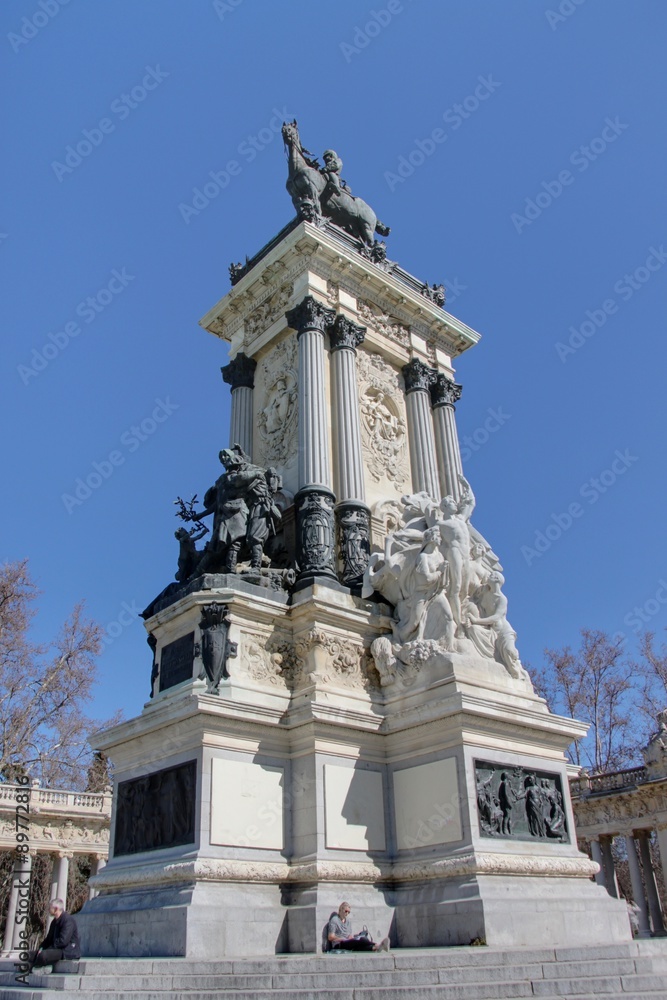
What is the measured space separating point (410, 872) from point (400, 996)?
4.66 m

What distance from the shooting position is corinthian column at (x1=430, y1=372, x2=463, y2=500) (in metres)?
18.1

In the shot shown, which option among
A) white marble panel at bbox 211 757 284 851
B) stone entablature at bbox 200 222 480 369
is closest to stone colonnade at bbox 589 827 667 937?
stone entablature at bbox 200 222 480 369

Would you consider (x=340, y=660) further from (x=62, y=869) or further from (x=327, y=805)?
(x=62, y=869)

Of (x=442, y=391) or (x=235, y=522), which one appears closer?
(x=235, y=522)

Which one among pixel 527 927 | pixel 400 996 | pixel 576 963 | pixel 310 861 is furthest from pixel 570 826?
pixel 400 996

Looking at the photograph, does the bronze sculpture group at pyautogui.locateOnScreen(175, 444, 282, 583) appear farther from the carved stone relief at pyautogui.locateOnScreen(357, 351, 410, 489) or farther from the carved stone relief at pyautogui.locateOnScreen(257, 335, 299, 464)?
the carved stone relief at pyautogui.locateOnScreen(357, 351, 410, 489)

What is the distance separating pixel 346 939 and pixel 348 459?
8.37 metres

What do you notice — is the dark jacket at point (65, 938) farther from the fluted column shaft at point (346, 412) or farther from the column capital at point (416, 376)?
the column capital at point (416, 376)

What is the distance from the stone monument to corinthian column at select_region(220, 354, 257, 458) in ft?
5.11

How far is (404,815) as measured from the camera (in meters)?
12.2

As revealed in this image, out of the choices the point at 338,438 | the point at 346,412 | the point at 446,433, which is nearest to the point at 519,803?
the point at 338,438

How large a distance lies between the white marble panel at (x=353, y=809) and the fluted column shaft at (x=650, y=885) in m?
18.5

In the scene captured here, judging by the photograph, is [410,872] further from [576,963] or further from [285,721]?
[576,963]

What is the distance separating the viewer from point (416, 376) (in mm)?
18656
